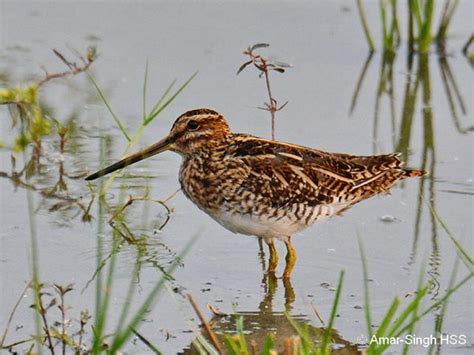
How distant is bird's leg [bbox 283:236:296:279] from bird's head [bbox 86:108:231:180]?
0.65 meters

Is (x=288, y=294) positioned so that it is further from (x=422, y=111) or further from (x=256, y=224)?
(x=422, y=111)

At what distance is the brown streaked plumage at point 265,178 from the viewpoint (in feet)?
20.6

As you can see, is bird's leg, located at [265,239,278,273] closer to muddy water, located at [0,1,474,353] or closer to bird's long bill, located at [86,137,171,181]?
muddy water, located at [0,1,474,353]

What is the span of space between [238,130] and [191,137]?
1.77 metres

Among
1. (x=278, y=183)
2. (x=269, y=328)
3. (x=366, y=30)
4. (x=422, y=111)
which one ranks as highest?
(x=366, y=30)

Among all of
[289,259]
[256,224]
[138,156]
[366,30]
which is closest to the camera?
[256,224]

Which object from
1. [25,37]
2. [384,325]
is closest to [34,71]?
[25,37]

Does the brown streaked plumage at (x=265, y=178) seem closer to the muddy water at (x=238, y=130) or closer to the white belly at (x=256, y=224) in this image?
the white belly at (x=256, y=224)

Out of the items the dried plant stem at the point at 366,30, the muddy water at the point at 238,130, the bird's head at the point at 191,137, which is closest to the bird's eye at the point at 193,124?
the bird's head at the point at 191,137

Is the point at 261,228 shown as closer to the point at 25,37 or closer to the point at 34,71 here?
the point at 34,71

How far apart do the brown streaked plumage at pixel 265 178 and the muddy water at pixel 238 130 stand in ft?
0.80

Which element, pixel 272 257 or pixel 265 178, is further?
pixel 272 257

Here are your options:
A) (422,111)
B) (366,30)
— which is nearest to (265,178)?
(422,111)

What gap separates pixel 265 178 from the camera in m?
6.29
